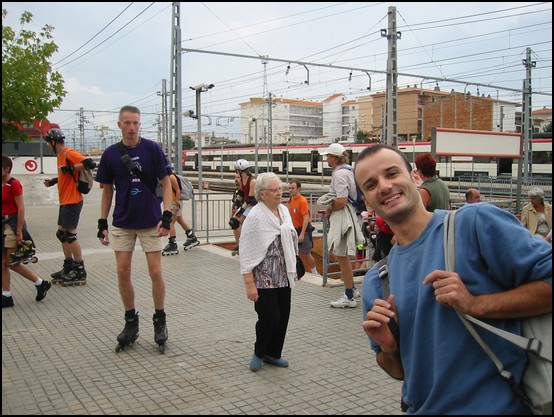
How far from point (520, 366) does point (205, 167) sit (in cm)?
6264

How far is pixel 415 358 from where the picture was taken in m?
1.83

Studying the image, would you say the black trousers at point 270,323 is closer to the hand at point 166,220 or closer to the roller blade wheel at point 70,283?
the hand at point 166,220

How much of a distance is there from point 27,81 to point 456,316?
1200cm

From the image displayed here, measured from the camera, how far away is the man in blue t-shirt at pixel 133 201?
4.95 metres

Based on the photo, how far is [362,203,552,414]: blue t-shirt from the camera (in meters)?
1.58

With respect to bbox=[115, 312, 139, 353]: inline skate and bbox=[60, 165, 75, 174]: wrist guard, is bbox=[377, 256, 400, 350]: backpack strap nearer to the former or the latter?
bbox=[115, 312, 139, 353]: inline skate

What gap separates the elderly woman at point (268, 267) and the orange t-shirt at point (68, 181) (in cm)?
381

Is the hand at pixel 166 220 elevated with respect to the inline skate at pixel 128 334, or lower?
elevated

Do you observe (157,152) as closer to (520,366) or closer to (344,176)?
(344,176)

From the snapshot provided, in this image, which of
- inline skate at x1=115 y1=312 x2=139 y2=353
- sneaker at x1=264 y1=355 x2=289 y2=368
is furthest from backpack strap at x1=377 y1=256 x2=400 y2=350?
inline skate at x1=115 y1=312 x2=139 y2=353

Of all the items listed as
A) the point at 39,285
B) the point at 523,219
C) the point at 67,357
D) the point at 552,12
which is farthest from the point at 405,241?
the point at 523,219

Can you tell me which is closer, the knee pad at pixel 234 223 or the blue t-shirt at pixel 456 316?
the blue t-shirt at pixel 456 316

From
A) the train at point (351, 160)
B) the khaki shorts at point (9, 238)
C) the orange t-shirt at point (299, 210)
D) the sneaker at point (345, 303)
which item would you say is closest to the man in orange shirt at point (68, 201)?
the khaki shorts at point (9, 238)

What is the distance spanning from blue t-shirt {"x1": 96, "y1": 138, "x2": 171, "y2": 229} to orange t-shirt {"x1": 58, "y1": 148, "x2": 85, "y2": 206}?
2.71 meters
